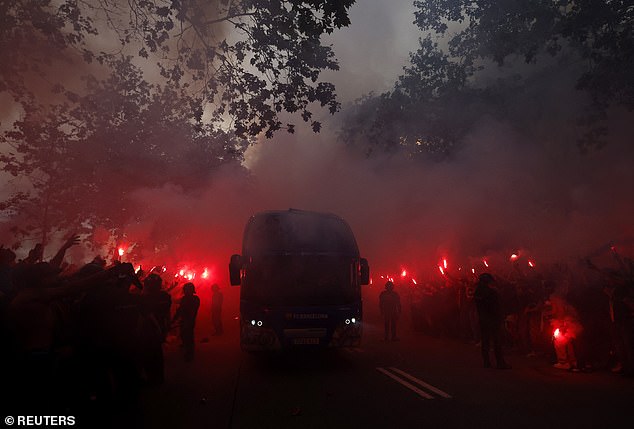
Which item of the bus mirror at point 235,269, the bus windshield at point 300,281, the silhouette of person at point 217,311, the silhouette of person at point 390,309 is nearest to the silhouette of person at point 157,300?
the bus mirror at point 235,269

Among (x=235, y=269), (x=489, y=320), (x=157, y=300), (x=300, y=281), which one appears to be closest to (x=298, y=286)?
(x=300, y=281)

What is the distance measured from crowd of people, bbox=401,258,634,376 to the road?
1.03 ft

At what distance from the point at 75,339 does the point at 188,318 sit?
5.67m

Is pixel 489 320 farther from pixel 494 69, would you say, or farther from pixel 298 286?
pixel 494 69

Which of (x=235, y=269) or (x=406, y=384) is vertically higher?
(x=235, y=269)

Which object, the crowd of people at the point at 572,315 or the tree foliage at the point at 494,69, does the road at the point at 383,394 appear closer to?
the crowd of people at the point at 572,315

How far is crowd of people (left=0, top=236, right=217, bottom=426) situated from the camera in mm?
3771

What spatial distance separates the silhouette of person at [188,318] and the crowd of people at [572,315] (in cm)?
581

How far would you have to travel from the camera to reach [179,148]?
2591 centimetres

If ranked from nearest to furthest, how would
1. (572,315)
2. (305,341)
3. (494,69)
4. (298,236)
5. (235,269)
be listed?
(572,315) < (305,341) < (235,269) < (298,236) < (494,69)

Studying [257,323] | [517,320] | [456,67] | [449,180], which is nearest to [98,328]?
[257,323]

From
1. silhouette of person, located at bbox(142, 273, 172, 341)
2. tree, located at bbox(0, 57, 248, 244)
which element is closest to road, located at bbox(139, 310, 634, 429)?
silhouette of person, located at bbox(142, 273, 172, 341)

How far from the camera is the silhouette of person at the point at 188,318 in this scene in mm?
10359

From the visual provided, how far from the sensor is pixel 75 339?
5094 mm
